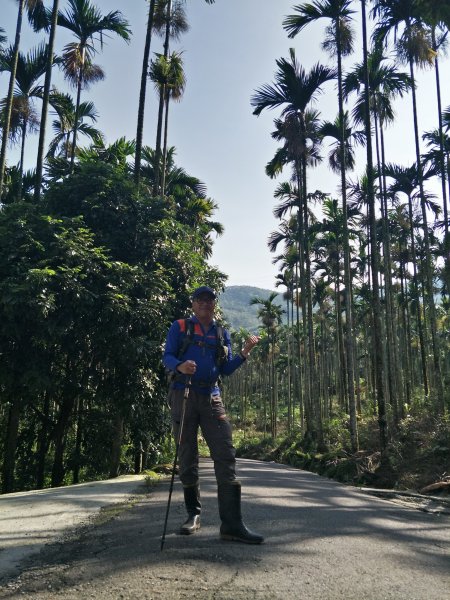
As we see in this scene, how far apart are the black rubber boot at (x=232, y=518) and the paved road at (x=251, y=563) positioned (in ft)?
0.26

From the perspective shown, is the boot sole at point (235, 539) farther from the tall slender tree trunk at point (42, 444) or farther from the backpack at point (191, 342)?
the tall slender tree trunk at point (42, 444)

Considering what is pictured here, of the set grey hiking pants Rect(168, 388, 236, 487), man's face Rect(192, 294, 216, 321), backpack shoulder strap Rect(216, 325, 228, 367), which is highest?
man's face Rect(192, 294, 216, 321)

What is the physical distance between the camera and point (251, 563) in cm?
286

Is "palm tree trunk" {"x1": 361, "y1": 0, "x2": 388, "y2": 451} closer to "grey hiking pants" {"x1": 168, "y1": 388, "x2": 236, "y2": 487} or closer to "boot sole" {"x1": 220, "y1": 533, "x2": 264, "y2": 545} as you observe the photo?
"grey hiking pants" {"x1": 168, "y1": 388, "x2": 236, "y2": 487}

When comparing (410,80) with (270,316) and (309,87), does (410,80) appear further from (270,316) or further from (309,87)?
(270,316)

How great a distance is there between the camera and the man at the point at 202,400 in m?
3.55

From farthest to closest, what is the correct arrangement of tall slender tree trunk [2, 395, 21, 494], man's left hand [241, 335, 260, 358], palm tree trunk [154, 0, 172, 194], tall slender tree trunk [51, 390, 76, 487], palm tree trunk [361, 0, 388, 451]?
1. palm tree trunk [154, 0, 172, 194]
2. palm tree trunk [361, 0, 388, 451]
3. tall slender tree trunk [51, 390, 76, 487]
4. tall slender tree trunk [2, 395, 21, 494]
5. man's left hand [241, 335, 260, 358]

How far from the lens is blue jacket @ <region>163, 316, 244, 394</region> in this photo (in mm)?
3828

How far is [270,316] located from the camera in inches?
1495

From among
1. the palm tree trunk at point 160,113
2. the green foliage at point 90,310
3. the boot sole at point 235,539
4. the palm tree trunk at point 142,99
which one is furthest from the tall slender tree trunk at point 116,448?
the palm tree trunk at point 160,113

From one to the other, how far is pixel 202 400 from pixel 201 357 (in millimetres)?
368

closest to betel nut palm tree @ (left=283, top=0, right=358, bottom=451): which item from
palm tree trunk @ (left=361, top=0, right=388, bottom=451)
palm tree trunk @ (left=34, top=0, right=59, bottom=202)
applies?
palm tree trunk @ (left=361, top=0, right=388, bottom=451)

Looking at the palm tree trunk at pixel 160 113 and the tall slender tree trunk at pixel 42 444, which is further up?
the palm tree trunk at pixel 160 113

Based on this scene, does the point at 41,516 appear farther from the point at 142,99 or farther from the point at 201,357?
the point at 142,99
